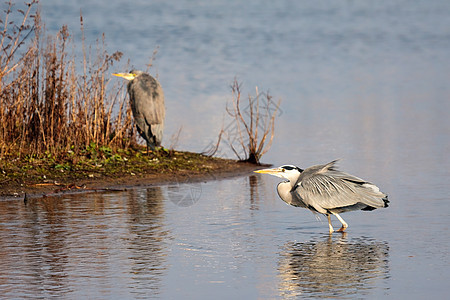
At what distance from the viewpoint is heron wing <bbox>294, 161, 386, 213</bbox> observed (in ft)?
31.1

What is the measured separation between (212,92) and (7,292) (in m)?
22.3

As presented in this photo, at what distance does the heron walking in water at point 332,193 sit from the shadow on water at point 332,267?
0.38 meters

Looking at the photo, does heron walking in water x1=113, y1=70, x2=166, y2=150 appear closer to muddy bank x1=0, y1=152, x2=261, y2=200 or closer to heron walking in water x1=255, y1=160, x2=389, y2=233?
muddy bank x1=0, y1=152, x2=261, y2=200

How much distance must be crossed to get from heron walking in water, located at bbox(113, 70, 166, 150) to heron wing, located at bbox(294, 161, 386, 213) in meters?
5.90

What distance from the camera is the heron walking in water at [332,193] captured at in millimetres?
9500

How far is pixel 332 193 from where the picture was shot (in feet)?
31.5

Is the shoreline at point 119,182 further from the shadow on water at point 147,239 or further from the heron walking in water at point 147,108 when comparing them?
the heron walking in water at point 147,108

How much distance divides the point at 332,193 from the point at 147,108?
6.29 metres

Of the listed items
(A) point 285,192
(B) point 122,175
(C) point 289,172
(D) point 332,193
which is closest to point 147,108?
(B) point 122,175

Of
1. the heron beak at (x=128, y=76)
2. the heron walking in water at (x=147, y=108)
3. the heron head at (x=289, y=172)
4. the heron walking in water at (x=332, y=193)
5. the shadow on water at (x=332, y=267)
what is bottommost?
the shadow on water at (x=332, y=267)

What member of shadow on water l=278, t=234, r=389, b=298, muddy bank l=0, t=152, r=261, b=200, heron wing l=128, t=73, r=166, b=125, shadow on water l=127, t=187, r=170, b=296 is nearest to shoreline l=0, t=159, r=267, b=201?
muddy bank l=0, t=152, r=261, b=200

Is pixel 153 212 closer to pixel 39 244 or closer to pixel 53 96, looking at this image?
pixel 39 244

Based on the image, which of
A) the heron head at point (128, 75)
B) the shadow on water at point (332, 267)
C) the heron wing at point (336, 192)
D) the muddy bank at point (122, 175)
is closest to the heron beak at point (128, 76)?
the heron head at point (128, 75)

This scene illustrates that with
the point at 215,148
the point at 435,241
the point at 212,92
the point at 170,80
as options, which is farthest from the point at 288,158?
the point at 170,80
